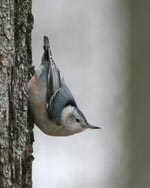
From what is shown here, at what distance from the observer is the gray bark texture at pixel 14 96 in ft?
13.4

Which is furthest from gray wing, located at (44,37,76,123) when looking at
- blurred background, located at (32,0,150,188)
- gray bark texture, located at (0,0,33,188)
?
blurred background, located at (32,0,150,188)

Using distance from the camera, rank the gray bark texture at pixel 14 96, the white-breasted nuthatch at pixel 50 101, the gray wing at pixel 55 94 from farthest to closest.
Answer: the gray wing at pixel 55 94, the white-breasted nuthatch at pixel 50 101, the gray bark texture at pixel 14 96

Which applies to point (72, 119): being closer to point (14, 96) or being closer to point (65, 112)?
point (65, 112)

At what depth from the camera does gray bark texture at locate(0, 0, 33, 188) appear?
407 centimetres

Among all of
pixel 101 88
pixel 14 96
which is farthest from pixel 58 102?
pixel 101 88

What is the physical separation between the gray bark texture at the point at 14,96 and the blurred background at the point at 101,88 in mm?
2438

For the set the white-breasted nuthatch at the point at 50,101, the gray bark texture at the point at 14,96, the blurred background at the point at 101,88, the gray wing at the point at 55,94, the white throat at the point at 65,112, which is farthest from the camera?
the blurred background at the point at 101,88

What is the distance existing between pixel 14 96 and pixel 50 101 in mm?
601

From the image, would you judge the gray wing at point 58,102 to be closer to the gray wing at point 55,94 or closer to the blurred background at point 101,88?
the gray wing at point 55,94

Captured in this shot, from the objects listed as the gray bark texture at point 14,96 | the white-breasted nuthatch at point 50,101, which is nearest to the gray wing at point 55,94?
the white-breasted nuthatch at point 50,101

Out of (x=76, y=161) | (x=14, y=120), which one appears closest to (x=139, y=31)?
(x=76, y=161)

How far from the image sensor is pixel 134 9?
6.89m

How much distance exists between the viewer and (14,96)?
13.7ft

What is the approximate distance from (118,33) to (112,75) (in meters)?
0.39
